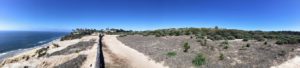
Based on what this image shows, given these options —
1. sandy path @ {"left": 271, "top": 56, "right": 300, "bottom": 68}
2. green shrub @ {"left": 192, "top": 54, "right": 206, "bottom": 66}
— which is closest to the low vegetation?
sandy path @ {"left": 271, "top": 56, "right": 300, "bottom": 68}

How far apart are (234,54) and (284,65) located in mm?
Result: 4213

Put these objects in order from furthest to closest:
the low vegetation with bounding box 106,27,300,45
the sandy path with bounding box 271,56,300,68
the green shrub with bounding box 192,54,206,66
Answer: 1. the low vegetation with bounding box 106,27,300,45
2. the green shrub with bounding box 192,54,206,66
3. the sandy path with bounding box 271,56,300,68

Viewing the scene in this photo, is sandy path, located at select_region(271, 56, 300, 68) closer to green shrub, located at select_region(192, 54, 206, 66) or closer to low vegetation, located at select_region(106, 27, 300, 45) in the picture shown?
green shrub, located at select_region(192, 54, 206, 66)

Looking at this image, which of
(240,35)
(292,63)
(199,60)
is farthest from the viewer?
(240,35)

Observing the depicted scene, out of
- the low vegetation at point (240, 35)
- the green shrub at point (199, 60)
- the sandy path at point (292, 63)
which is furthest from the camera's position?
the low vegetation at point (240, 35)

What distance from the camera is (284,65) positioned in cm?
1641

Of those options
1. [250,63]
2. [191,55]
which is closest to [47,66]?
[191,55]

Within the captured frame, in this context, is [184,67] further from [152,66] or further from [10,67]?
[10,67]

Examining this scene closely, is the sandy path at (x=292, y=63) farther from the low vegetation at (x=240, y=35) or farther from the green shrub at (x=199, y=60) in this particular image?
the low vegetation at (x=240, y=35)

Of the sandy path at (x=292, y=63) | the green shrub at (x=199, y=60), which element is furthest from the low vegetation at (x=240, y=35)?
the green shrub at (x=199, y=60)

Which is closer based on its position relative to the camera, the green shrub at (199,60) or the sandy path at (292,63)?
the sandy path at (292,63)

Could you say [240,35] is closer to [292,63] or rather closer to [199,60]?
[292,63]

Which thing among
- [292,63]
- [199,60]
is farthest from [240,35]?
[199,60]

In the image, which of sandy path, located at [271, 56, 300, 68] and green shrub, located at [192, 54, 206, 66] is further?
green shrub, located at [192, 54, 206, 66]
